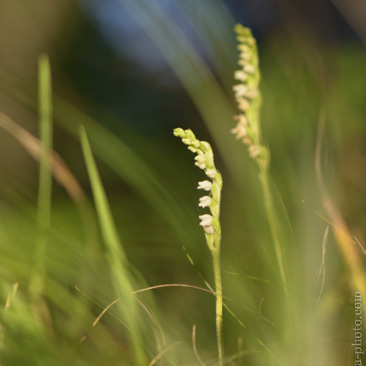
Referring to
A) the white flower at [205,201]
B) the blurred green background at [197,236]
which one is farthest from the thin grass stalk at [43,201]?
the white flower at [205,201]


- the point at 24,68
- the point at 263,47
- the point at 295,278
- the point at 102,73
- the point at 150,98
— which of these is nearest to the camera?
the point at 295,278

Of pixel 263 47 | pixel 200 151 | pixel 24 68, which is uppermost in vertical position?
pixel 200 151

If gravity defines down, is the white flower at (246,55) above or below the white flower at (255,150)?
above

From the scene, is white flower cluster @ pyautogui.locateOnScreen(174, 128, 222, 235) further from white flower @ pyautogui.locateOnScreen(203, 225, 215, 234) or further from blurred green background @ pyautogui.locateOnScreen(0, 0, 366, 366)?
blurred green background @ pyautogui.locateOnScreen(0, 0, 366, 366)

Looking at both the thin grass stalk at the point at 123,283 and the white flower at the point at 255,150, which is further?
the white flower at the point at 255,150

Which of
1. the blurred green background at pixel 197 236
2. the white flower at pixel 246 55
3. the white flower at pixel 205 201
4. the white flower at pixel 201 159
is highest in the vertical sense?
the white flower at pixel 201 159

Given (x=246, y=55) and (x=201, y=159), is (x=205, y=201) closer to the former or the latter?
(x=201, y=159)

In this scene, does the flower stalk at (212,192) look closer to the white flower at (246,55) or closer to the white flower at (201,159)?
the white flower at (201,159)

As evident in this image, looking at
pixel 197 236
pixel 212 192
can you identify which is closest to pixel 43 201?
pixel 197 236

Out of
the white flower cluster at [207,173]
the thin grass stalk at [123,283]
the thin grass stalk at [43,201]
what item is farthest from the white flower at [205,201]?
the thin grass stalk at [43,201]

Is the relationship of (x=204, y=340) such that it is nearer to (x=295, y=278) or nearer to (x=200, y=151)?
(x=295, y=278)

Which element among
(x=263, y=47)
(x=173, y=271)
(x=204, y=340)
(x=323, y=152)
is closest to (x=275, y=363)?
(x=204, y=340)
